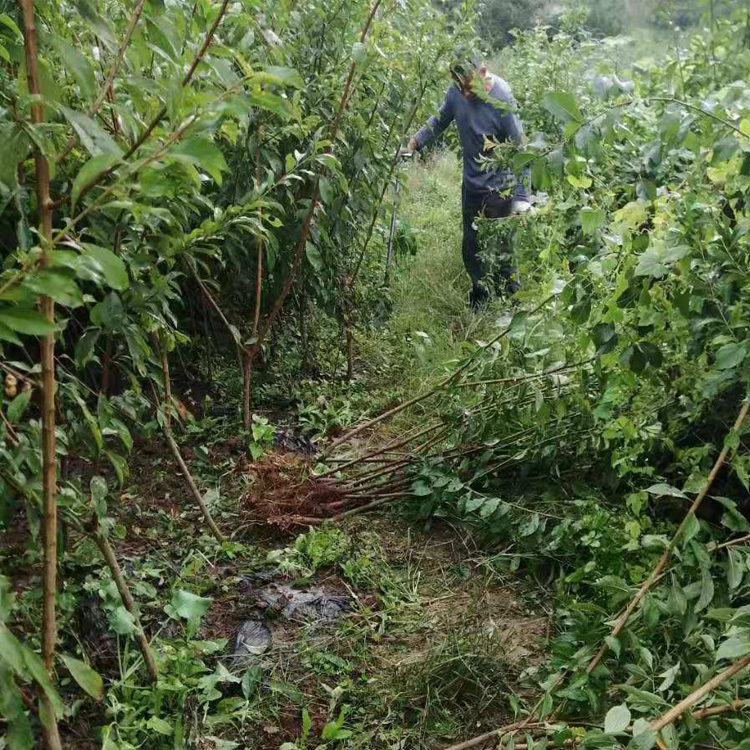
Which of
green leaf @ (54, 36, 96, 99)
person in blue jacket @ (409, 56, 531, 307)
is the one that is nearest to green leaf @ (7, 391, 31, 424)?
green leaf @ (54, 36, 96, 99)

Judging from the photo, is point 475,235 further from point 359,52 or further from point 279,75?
point 279,75

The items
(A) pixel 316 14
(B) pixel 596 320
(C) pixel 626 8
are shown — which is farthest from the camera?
(C) pixel 626 8

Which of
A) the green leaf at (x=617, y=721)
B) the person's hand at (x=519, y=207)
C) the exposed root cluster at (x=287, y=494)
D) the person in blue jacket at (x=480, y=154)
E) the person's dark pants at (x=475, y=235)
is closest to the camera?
the green leaf at (x=617, y=721)

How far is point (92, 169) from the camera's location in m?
0.93

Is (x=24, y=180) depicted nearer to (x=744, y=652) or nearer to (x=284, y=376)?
(x=744, y=652)

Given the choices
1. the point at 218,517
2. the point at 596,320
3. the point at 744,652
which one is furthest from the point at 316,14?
the point at 744,652

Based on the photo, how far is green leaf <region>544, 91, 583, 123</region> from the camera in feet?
4.63

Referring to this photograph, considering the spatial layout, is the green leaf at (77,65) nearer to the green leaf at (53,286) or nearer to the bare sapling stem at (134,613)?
the green leaf at (53,286)

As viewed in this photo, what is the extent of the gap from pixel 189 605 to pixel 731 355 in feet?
5.14

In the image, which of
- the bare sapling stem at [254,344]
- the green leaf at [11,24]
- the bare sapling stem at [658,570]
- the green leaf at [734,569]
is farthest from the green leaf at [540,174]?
the bare sapling stem at [254,344]

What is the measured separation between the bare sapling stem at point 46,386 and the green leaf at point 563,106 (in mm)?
916

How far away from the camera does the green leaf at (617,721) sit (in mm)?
1346

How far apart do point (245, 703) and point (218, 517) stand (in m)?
0.83

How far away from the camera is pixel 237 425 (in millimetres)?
3133
